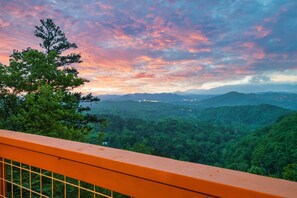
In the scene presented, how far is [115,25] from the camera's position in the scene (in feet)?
53.6

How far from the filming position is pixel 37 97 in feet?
38.1

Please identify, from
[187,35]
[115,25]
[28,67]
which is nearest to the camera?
[28,67]

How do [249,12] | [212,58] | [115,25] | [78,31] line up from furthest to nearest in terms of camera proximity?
[212,58], [249,12], [78,31], [115,25]

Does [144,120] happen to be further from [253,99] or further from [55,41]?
[253,99]

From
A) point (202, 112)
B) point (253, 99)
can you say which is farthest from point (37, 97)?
point (253, 99)

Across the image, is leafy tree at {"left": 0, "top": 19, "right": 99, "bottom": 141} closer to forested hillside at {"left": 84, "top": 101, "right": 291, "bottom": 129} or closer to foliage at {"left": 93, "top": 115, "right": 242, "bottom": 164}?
foliage at {"left": 93, "top": 115, "right": 242, "bottom": 164}

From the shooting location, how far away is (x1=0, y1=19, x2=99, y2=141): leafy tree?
9633 mm

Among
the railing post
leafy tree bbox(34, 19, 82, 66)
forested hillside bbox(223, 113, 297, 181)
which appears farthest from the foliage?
the railing post

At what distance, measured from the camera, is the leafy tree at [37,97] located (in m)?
9.63

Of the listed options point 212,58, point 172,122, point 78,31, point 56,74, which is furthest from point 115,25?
point 172,122

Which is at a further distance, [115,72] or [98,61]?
[115,72]

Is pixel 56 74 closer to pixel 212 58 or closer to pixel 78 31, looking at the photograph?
pixel 78 31

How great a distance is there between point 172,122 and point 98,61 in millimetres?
13533

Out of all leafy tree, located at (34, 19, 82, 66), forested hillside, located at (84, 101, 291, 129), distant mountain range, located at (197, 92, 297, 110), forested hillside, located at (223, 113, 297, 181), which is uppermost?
leafy tree, located at (34, 19, 82, 66)
